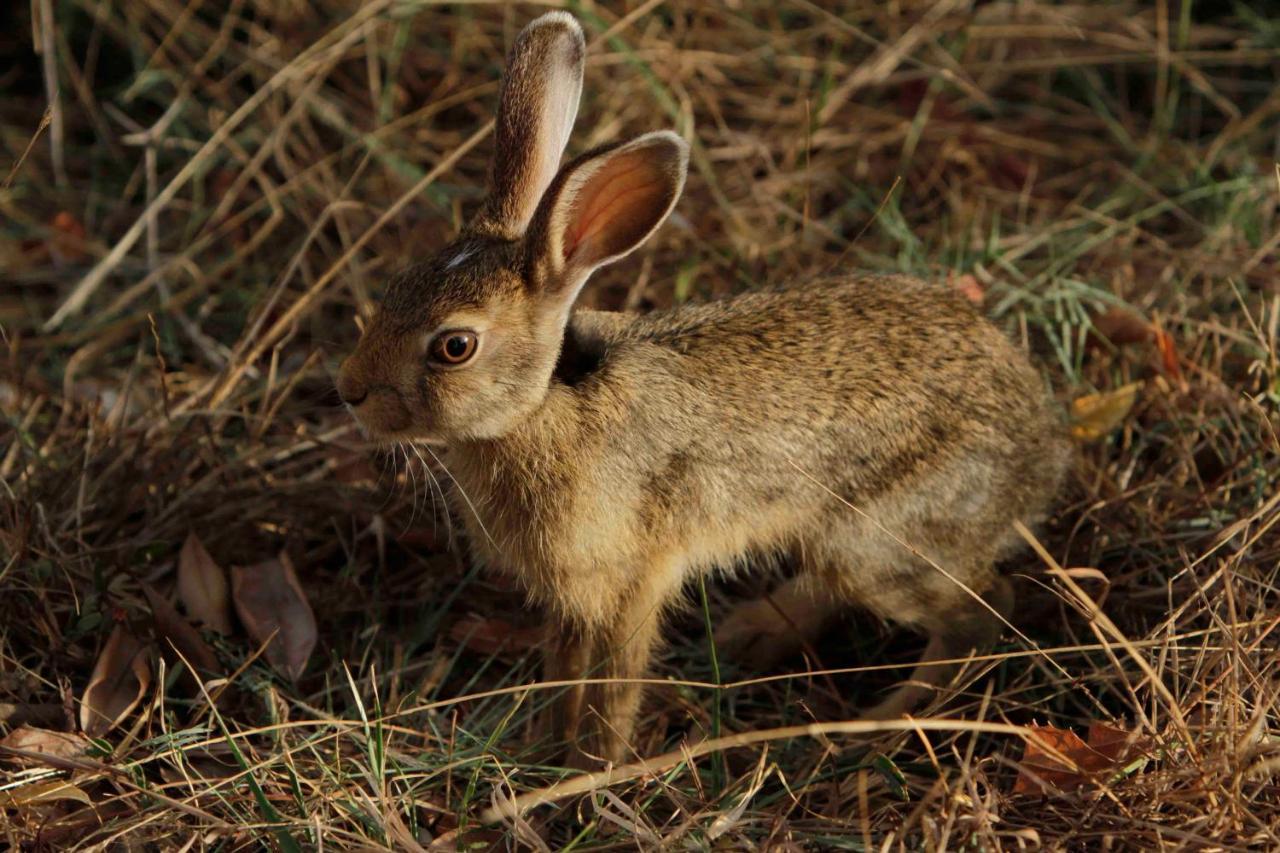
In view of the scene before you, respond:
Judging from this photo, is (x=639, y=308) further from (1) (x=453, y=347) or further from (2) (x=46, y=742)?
(2) (x=46, y=742)

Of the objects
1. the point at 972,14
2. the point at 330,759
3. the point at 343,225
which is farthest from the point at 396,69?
the point at 330,759

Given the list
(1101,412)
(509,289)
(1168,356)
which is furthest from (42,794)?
(1168,356)

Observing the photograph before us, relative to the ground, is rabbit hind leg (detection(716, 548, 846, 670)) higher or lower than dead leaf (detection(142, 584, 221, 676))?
lower

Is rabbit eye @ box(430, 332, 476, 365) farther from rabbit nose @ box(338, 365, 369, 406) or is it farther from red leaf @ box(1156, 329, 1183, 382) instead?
red leaf @ box(1156, 329, 1183, 382)

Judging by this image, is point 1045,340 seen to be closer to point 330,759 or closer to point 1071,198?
point 1071,198

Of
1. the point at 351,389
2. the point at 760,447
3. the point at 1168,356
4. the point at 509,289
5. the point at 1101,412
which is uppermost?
the point at 509,289

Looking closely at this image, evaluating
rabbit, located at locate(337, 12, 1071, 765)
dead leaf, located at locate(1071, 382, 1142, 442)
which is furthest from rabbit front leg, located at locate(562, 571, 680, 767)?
dead leaf, located at locate(1071, 382, 1142, 442)

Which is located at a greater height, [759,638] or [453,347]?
[453,347]
